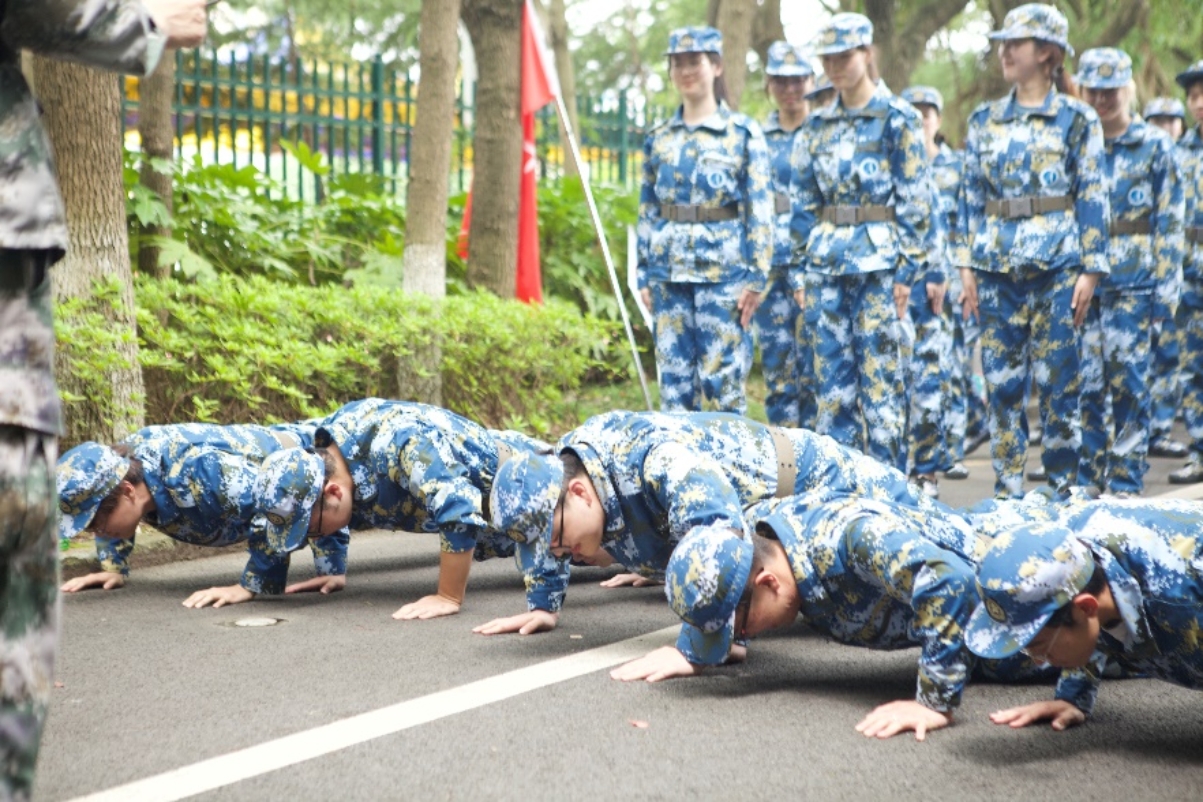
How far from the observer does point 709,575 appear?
11.8ft

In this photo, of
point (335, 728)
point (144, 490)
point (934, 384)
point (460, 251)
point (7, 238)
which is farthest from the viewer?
point (460, 251)

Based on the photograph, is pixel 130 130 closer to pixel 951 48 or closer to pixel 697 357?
pixel 697 357

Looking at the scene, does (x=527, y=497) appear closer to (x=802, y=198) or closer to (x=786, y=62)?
(x=802, y=198)

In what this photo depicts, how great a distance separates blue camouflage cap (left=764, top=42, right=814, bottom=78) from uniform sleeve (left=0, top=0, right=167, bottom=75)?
23.4 feet

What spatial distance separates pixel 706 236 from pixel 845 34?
3.98ft

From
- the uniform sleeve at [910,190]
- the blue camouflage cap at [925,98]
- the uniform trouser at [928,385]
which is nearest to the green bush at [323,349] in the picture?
the uniform trouser at [928,385]

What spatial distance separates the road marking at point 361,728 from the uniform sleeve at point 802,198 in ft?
11.4

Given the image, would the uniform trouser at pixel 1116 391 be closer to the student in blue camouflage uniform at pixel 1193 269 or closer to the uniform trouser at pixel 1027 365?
the uniform trouser at pixel 1027 365

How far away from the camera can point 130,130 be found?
1102 centimetres

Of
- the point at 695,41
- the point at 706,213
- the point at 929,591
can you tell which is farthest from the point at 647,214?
the point at 929,591

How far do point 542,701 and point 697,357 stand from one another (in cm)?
386

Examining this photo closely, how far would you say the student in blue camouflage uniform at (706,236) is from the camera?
730 cm

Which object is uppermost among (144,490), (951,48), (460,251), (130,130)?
(951,48)

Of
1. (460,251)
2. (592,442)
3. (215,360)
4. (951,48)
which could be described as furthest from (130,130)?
(951,48)
